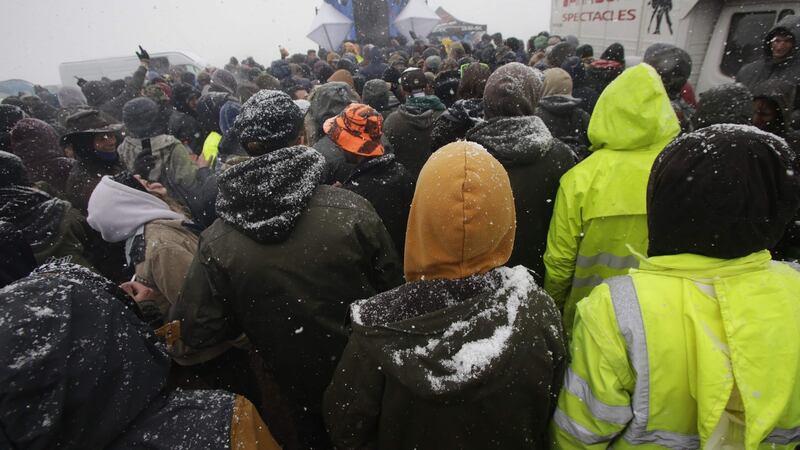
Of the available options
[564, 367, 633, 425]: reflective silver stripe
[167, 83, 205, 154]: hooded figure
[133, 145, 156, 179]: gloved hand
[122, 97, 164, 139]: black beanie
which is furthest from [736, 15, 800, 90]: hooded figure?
[167, 83, 205, 154]: hooded figure

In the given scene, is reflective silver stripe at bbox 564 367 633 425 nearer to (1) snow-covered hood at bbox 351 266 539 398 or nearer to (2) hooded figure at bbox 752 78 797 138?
(1) snow-covered hood at bbox 351 266 539 398

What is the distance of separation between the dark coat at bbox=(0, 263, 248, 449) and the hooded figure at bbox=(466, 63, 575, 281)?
1939mm

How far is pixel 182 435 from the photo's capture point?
1.34m

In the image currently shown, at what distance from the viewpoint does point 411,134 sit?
3.99 metres

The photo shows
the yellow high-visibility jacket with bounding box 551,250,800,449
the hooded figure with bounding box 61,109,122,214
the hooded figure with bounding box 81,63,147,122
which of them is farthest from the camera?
the hooded figure with bounding box 81,63,147,122

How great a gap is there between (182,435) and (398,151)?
3152 mm

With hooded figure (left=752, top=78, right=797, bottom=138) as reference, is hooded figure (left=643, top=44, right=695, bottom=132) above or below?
above

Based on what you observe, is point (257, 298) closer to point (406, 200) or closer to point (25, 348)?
point (25, 348)

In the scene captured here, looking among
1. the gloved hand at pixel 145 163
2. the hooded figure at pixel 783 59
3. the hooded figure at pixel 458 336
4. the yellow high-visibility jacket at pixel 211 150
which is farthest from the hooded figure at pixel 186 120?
the hooded figure at pixel 783 59

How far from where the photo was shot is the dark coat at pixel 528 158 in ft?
7.95

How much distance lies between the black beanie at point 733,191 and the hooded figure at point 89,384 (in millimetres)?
1658

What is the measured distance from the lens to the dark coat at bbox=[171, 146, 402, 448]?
5.98ft

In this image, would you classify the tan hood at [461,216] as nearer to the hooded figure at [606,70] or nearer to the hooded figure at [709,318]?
the hooded figure at [709,318]

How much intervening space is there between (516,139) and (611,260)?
0.89 meters
